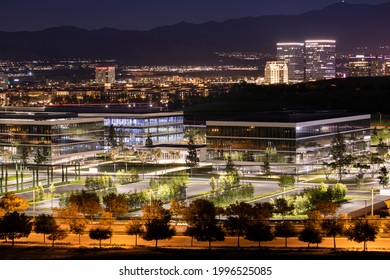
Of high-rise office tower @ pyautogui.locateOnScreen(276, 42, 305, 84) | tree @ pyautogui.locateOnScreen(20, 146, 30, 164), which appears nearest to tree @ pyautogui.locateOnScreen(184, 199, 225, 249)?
tree @ pyautogui.locateOnScreen(20, 146, 30, 164)

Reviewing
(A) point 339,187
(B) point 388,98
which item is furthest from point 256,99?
(A) point 339,187

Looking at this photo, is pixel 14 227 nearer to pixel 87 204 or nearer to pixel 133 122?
pixel 87 204

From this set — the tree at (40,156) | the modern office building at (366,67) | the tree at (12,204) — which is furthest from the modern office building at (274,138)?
the modern office building at (366,67)

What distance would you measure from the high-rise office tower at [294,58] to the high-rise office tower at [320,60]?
1.08m

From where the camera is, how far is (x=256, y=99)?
87.9 m

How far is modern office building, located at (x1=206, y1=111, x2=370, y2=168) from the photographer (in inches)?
1658

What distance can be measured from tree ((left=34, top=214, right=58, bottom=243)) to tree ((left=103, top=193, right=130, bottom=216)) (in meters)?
4.20

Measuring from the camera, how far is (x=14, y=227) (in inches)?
896

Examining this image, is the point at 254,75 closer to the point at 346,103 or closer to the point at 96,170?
the point at 346,103

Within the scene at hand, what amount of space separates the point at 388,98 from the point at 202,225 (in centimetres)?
6411

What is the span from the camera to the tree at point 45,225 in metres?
22.9

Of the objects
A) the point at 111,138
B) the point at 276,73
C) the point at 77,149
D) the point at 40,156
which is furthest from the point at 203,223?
the point at 276,73

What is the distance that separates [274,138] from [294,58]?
12720cm

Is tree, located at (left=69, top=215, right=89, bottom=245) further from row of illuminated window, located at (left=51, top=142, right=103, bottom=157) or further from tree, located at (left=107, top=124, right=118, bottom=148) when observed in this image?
tree, located at (left=107, top=124, right=118, bottom=148)
